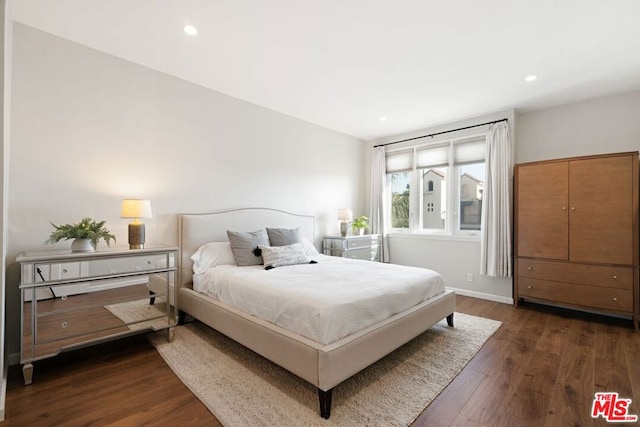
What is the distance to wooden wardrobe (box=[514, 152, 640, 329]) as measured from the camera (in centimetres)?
313

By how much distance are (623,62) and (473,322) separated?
2.99 m

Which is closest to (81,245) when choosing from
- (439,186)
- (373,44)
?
(373,44)

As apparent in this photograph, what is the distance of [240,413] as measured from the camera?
5.66 ft

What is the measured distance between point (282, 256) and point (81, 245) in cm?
175

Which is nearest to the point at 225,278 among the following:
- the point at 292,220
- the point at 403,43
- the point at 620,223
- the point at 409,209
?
the point at 292,220

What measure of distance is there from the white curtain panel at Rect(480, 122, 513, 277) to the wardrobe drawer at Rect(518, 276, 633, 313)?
295 mm

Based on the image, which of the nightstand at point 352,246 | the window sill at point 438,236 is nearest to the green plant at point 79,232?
the nightstand at point 352,246

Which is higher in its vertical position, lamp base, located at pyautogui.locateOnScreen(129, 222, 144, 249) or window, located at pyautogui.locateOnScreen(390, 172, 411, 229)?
window, located at pyautogui.locateOnScreen(390, 172, 411, 229)

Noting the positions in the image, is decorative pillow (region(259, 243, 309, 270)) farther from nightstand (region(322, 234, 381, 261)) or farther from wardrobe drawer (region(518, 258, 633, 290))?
wardrobe drawer (region(518, 258, 633, 290))

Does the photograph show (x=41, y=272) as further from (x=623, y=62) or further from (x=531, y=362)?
(x=623, y=62)

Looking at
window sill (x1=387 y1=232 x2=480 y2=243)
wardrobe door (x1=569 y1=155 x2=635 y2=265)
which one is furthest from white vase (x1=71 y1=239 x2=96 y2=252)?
wardrobe door (x1=569 y1=155 x2=635 y2=265)

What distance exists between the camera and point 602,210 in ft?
10.7

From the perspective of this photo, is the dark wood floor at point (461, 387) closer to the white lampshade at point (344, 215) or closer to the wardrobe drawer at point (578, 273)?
the wardrobe drawer at point (578, 273)

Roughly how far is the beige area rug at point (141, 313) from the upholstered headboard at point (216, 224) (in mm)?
525
